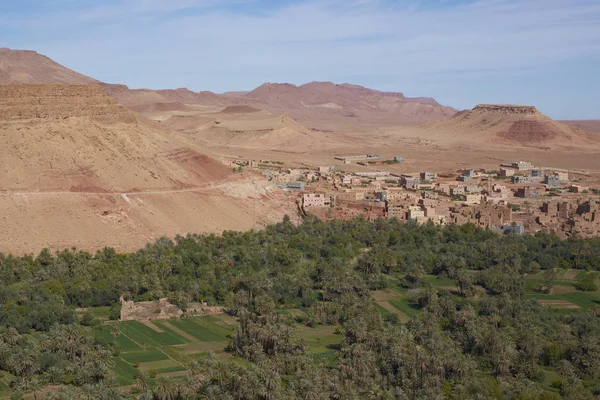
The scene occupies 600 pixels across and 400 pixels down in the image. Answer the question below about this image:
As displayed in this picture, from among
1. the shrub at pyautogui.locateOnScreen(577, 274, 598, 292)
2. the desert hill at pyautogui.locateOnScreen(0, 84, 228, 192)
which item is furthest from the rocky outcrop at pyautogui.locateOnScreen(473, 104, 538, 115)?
the shrub at pyautogui.locateOnScreen(577, 274, 598, 292)

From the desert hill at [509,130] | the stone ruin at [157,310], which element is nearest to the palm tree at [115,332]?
the stone ruin at [157,310]

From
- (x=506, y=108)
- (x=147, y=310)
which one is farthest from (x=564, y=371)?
(x=506, y=108)

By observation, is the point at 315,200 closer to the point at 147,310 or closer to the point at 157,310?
the point at 157,310

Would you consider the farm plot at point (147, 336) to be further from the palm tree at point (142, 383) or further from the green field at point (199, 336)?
the palm tree at point (142, 383)

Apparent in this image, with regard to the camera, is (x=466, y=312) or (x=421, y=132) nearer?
(x=466, y=312)

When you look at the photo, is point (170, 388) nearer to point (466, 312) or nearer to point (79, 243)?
point (466, 312)

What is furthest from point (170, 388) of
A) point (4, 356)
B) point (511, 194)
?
point (511, 194)
